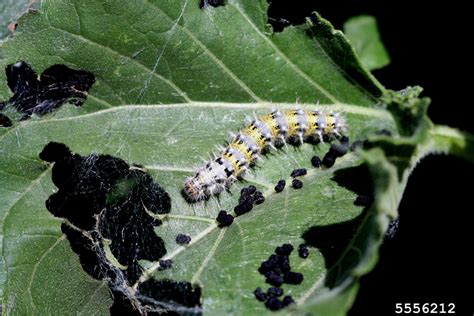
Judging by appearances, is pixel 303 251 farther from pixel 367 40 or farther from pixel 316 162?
pixel 367 40

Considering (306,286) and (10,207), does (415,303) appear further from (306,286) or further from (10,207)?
(10,207)

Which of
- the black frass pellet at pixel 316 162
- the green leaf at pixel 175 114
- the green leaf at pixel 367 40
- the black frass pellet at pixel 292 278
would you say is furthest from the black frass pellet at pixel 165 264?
the green leaf at pixel 367 40

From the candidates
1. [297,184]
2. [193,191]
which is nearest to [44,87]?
[193,191]

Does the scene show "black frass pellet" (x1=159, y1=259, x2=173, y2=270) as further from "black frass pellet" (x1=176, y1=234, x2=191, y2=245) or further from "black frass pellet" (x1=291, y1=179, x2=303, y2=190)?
"black frass pellet" (x1=291, y1=179, x2=303, y2=190)

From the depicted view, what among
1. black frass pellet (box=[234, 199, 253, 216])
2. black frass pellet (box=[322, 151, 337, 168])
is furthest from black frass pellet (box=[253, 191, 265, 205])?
black frass pellet (box=[322, 151, 337, 168])

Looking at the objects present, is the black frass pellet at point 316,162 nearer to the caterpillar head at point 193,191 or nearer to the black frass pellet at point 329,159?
the black frass pellet at point 329,159

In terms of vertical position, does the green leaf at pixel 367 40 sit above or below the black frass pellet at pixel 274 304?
above
